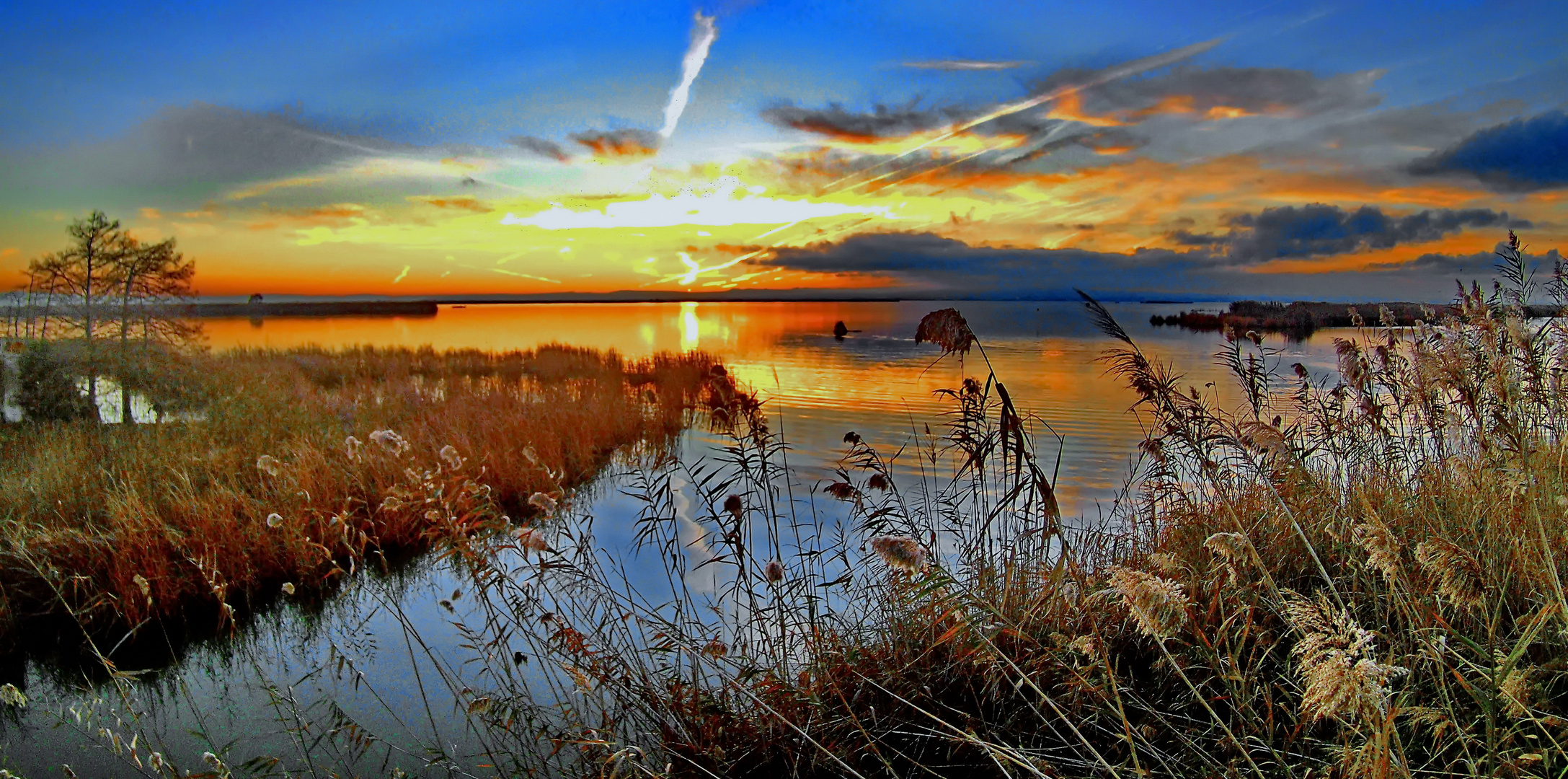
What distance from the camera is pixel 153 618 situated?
23.3ft

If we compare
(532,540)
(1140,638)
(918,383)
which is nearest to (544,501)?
(532,540)

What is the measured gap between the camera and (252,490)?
9.23m

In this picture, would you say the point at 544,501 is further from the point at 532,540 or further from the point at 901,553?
the point at 901,553

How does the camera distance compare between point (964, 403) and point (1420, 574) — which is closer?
point (1420, 574)

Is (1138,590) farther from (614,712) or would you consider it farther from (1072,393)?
(1072,393)

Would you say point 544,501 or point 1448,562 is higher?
point 1448,562

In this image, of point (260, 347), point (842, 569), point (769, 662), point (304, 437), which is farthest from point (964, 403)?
point (260, 347)

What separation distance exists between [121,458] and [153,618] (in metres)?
3.28

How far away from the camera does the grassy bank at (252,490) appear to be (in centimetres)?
658

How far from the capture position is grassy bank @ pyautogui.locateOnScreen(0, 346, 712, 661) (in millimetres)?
6582

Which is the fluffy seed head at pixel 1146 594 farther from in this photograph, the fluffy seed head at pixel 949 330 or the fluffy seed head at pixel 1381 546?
the fluffy seed head at pixel 949 330

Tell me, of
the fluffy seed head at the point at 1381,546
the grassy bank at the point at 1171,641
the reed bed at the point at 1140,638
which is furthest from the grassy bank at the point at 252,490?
the fluffy seed head at the point at 1381,546

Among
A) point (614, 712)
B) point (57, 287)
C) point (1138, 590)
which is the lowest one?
point (614, 712)

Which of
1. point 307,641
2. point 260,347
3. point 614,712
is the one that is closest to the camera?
point 614,712
